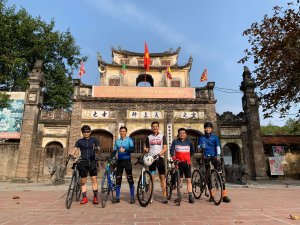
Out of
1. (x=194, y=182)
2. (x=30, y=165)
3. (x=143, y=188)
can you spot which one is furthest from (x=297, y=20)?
(x=30, y=165)

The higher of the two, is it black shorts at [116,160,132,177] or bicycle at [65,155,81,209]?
Answer: black shorts at [116,160,132,177]

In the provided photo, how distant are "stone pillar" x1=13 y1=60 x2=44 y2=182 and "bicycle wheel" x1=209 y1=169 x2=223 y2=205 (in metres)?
11.2

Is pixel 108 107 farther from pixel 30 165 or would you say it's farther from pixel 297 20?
pixel 297 20

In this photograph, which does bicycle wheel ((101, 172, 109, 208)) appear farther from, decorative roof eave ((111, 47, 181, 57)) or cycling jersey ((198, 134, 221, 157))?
decorative roof eave ((111, 47, 181, 57))

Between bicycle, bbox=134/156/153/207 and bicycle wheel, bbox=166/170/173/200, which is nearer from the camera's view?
bicycle, bbox=134/156/153/207

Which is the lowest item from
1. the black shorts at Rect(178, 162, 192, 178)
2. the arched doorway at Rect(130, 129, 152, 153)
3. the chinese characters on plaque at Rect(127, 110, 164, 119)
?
the black shorts at Rect(178, 162, 192, 178)

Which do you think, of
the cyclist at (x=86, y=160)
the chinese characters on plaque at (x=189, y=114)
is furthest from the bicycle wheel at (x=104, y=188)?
the chinese characters on plaque at (x=189, y=114)

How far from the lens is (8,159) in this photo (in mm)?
13531

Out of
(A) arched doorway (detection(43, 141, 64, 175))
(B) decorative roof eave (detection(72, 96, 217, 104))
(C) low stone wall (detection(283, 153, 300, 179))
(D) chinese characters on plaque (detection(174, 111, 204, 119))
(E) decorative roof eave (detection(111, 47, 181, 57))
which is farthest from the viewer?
(E) decorative roof eave (detection(111, 47, 181, 57))

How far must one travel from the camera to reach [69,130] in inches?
562

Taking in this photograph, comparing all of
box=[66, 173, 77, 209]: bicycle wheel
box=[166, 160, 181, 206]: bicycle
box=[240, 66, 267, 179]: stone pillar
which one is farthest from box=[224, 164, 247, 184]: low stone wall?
box=[66, 173, 77, 209]: bicycle wheel

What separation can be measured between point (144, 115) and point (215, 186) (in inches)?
391

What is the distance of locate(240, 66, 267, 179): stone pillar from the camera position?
534 inches

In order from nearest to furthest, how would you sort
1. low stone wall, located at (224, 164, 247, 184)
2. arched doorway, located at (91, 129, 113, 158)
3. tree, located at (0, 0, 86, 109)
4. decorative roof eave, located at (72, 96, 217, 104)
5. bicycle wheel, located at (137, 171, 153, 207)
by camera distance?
bicycle wheel, located at (137, 171, 153, 207) < low stone wall, located at (224, 164, 247, 184) < arched doorway, located at (91, 129, 113, 158) < decorative roof eave, located at (72, 96, 217, 104) < tree, located at (0, 0, 86, 109)
